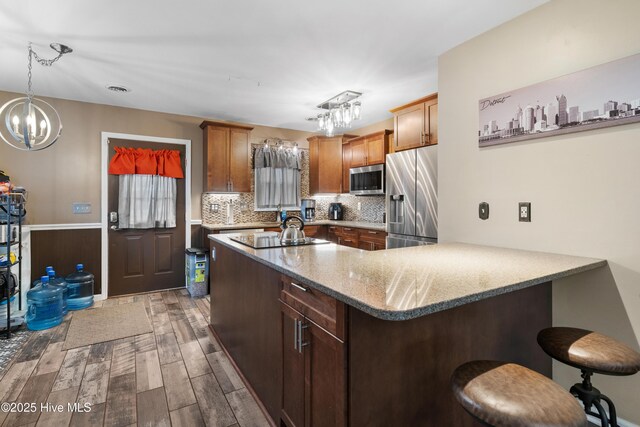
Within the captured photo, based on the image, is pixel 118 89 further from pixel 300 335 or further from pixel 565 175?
pixel 565 175

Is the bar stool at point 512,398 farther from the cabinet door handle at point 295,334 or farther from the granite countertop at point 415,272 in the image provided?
the cabinet door handle at point 295,334

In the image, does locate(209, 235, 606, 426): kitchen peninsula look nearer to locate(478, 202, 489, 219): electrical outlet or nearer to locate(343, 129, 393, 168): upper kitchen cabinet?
locate(478, 202, 489, 219): electrical outlet

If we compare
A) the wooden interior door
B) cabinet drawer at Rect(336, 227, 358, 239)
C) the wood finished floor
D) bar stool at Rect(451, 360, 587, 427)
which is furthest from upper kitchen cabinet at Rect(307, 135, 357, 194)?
bar stool at Rect(451, 360, 587, 427)

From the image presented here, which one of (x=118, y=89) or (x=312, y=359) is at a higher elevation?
(x=118, y=89)

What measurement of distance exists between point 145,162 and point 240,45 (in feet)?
8.29

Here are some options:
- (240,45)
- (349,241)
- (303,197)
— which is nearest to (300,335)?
(240,45)

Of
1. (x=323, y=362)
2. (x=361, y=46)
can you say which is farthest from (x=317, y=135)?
(x=323, y=362)

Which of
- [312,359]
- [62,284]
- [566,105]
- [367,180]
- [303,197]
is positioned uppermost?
[566,105]

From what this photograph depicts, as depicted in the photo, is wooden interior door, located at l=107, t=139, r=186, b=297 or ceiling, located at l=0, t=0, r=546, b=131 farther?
wooden interior door, located at l=107, t=139, r=186, b=297

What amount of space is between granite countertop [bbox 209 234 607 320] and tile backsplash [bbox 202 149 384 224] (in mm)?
2915

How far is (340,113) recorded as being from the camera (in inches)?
127

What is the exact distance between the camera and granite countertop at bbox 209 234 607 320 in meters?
1.07

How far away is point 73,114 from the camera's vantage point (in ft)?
13.2

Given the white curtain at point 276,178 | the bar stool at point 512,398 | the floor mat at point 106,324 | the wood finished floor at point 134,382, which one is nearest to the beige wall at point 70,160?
the floor mat at point 106,324
